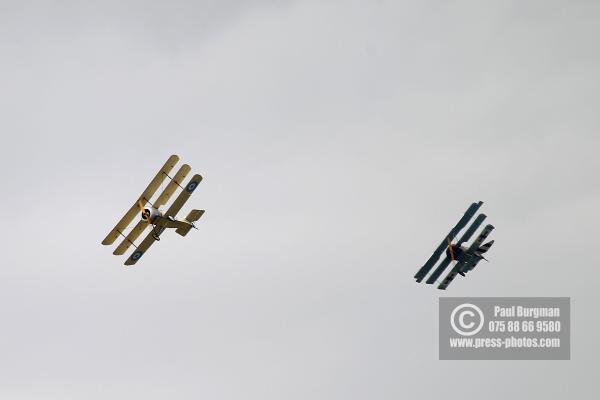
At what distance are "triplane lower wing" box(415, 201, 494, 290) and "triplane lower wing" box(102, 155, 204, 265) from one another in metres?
20.5

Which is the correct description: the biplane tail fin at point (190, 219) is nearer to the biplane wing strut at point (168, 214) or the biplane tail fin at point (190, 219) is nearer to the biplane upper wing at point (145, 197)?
the biplane wing strut at point (168, 214)

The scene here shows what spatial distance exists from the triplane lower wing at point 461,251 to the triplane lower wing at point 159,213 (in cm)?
2051

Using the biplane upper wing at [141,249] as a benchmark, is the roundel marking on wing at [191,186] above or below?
above

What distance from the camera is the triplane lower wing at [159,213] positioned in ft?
278

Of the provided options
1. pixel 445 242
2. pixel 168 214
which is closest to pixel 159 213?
pixel 168 214

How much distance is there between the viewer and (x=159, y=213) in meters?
86.2

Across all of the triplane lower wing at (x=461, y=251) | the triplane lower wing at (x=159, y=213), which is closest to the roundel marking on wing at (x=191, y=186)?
the triplane lower wing at (x=159, y=213)

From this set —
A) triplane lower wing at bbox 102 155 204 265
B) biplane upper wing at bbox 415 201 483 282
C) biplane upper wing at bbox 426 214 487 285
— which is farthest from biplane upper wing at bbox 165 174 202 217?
biplane upper wing at bbox 426 214 487 285

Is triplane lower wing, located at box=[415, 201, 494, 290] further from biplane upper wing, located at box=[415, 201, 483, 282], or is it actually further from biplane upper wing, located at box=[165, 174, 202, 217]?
biplane upper wing, located at box=[165, 174, 202, 217]

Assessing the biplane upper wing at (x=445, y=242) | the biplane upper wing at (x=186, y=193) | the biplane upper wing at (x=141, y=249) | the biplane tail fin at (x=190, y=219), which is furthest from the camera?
the biplane upper wing at (x=445, y=242)

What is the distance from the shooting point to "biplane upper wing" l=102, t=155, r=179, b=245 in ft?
279

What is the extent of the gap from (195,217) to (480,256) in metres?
23.4

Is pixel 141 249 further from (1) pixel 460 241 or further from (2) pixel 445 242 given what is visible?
(1) pixel 460 241

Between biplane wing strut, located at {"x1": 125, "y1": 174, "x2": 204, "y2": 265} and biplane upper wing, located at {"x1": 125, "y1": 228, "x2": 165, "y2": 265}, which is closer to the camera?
biplane wing strut, located at {"x1": 125, "y1": 174, "x2": 204, "y2": 265}
